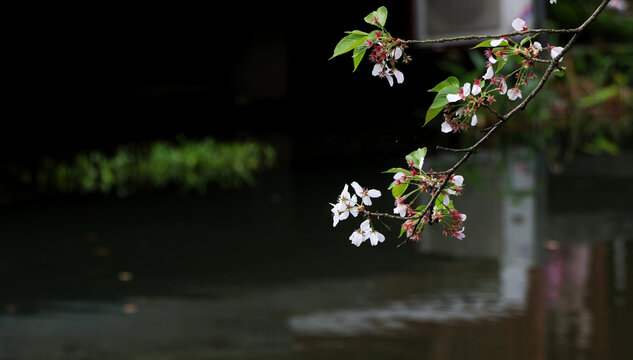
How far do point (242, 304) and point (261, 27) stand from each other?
31.6 ft

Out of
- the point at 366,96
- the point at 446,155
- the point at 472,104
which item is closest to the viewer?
the point at 472,104

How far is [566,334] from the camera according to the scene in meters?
5.30

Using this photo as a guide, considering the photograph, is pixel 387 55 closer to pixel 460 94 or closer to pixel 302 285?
pixel 460 94

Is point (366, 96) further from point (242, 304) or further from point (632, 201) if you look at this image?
point (632, 201)

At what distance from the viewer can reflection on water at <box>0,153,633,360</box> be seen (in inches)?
208

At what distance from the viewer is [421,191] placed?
6.63 ft

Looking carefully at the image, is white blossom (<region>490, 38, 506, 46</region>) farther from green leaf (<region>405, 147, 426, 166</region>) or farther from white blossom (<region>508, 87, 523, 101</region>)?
green leaf (<region>405, 147, 426, 166</region>)

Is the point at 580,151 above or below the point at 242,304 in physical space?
above

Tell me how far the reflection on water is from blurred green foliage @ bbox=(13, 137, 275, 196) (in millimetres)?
1177

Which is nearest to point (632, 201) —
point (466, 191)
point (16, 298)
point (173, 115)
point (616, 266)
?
point (466, 191)

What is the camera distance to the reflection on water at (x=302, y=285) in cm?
529

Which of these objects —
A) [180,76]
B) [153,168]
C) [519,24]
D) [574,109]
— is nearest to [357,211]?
[519,24]

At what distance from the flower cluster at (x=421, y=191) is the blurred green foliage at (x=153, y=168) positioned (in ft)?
27.2

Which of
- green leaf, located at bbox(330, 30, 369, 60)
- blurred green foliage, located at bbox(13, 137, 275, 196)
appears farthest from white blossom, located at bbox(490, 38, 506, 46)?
blurred green foliage, located at bbox(13, 137, 275, 196)
